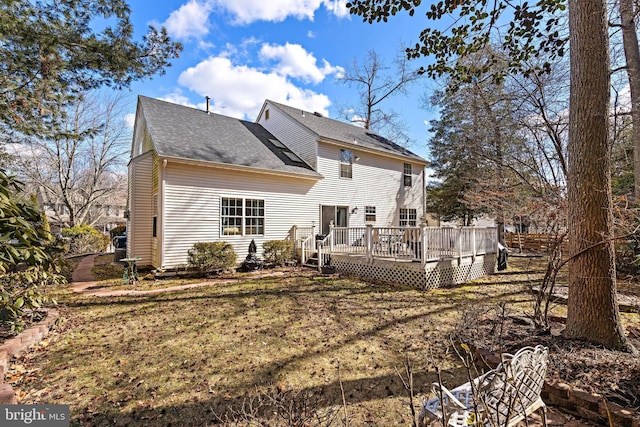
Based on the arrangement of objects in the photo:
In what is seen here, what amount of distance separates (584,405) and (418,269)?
17.0ft

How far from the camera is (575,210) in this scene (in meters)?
3.79

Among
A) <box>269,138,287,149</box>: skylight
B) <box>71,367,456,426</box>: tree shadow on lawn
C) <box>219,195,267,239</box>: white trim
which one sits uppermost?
<box>269,138,287,149</box>: skylight

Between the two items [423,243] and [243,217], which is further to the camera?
[243,217]

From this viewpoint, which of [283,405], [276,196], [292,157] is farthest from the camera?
[292,157]

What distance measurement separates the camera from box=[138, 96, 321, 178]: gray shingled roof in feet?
32.4

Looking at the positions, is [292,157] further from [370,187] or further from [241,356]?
[241,356]

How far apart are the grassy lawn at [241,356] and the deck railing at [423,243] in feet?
4.97

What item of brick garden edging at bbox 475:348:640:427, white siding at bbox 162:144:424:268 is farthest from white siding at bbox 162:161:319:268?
brick garden edging at bbox 475:348:640:427

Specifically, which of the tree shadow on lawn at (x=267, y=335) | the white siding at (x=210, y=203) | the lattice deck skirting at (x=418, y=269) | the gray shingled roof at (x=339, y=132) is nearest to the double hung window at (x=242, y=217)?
the white siding at (x=210, y=203)

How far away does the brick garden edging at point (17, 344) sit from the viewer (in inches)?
101

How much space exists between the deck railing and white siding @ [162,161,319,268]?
269 cm

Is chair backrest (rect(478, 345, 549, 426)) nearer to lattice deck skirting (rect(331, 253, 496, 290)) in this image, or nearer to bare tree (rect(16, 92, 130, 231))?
lattice deck skirting (rect(331, 253, 496, 290))

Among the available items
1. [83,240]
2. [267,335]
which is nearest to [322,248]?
[267,335]

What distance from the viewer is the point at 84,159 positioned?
19.2 m
